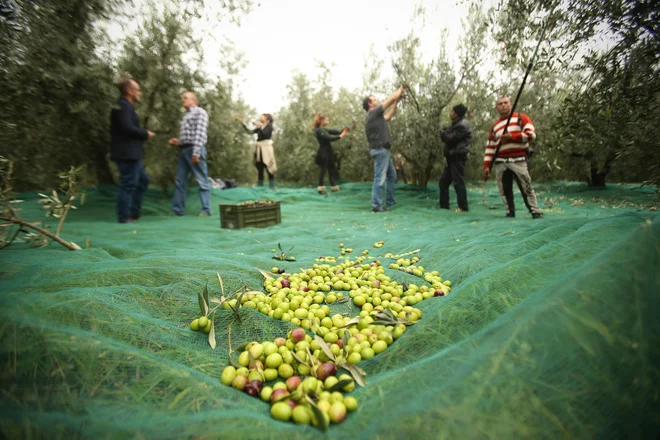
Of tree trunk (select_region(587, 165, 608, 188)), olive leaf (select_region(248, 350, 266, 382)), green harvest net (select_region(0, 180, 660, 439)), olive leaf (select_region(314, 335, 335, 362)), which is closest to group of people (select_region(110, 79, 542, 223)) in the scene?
green harvest net (select_region(0, 180, 660, 439))

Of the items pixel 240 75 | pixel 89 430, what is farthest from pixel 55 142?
pixel 89 430

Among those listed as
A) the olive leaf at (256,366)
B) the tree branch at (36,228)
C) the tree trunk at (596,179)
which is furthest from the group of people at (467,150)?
the tree branch at (36,228)

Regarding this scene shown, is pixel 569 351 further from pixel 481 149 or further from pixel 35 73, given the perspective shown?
pixel 481 149

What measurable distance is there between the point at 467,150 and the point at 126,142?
765cm

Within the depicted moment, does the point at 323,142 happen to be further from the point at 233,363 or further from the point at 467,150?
the point at 233,363

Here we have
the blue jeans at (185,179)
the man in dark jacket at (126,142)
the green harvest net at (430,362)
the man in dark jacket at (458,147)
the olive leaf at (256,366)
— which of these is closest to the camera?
the green harvest net at (430,362)

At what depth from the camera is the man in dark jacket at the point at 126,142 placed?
236 inches

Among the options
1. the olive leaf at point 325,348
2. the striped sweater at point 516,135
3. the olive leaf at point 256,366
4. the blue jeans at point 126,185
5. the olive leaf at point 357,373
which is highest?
the striped sweater at point 516,135

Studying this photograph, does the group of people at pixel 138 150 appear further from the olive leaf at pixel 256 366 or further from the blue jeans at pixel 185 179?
the olive leaf at pixel 256 366

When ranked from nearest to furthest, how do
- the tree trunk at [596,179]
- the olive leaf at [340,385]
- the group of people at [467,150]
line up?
the olive leaf at [340,385] < the group of people at [467,150] < the tree trunk at [596,179]

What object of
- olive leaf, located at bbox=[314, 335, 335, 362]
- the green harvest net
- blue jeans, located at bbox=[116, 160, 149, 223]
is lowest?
olive leaf, located at bbox=[314, 335, 335, 362]

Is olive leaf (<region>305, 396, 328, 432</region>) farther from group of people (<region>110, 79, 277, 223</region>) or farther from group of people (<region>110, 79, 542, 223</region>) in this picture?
group of people (<region>110, 79, 277, 223</region>)

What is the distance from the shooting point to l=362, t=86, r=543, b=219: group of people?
5684mm

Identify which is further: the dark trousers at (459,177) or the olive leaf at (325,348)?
the dark trousers at (459,177)
